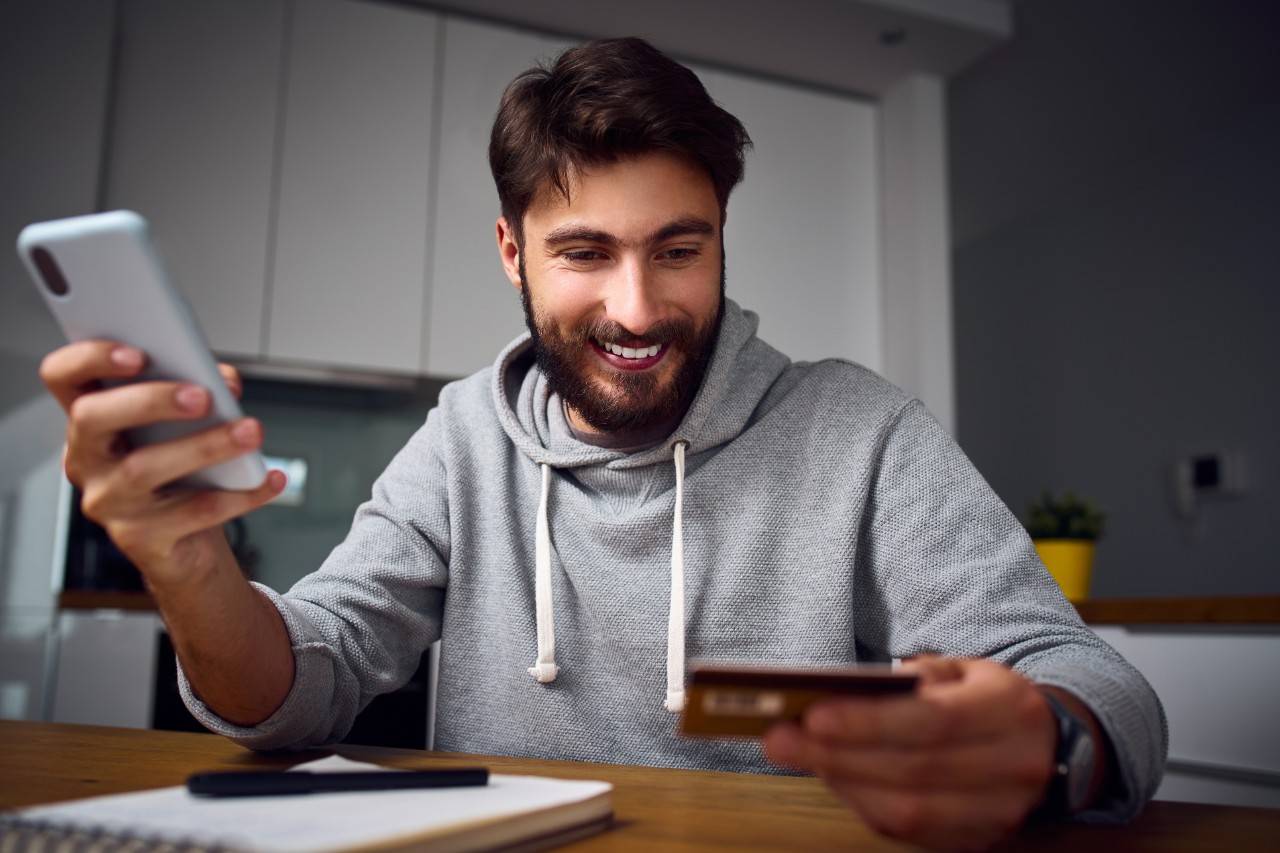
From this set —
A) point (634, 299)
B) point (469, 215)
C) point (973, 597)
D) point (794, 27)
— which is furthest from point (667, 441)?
point (794, 27)

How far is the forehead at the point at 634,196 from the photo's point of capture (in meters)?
1.17

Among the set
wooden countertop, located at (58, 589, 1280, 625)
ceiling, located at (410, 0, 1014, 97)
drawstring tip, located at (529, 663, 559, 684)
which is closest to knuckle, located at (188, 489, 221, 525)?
drawstring tip, located at (529, 663, 559, 684)

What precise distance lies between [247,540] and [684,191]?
2164 millimetres

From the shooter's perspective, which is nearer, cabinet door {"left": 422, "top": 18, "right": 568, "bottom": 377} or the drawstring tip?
the drawstring tip

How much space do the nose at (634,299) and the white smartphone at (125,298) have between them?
0.56m

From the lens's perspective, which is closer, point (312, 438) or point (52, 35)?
point (52, 35)

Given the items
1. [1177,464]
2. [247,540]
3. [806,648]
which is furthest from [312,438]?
[1177,464]

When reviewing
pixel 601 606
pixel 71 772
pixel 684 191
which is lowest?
pixel 71 772

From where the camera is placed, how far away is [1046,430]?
4.24 meters

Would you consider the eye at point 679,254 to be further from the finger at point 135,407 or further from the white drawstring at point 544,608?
the finger at point 135,407

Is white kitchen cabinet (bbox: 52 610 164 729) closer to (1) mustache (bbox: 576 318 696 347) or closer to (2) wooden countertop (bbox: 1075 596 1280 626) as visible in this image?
(1) mustache (bbox: 576 318 696 347)

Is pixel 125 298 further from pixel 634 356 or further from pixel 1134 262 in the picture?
pixel 1134 262

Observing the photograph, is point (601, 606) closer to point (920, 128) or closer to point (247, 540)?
point (247, 540)

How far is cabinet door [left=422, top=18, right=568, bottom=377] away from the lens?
2.96 metres
